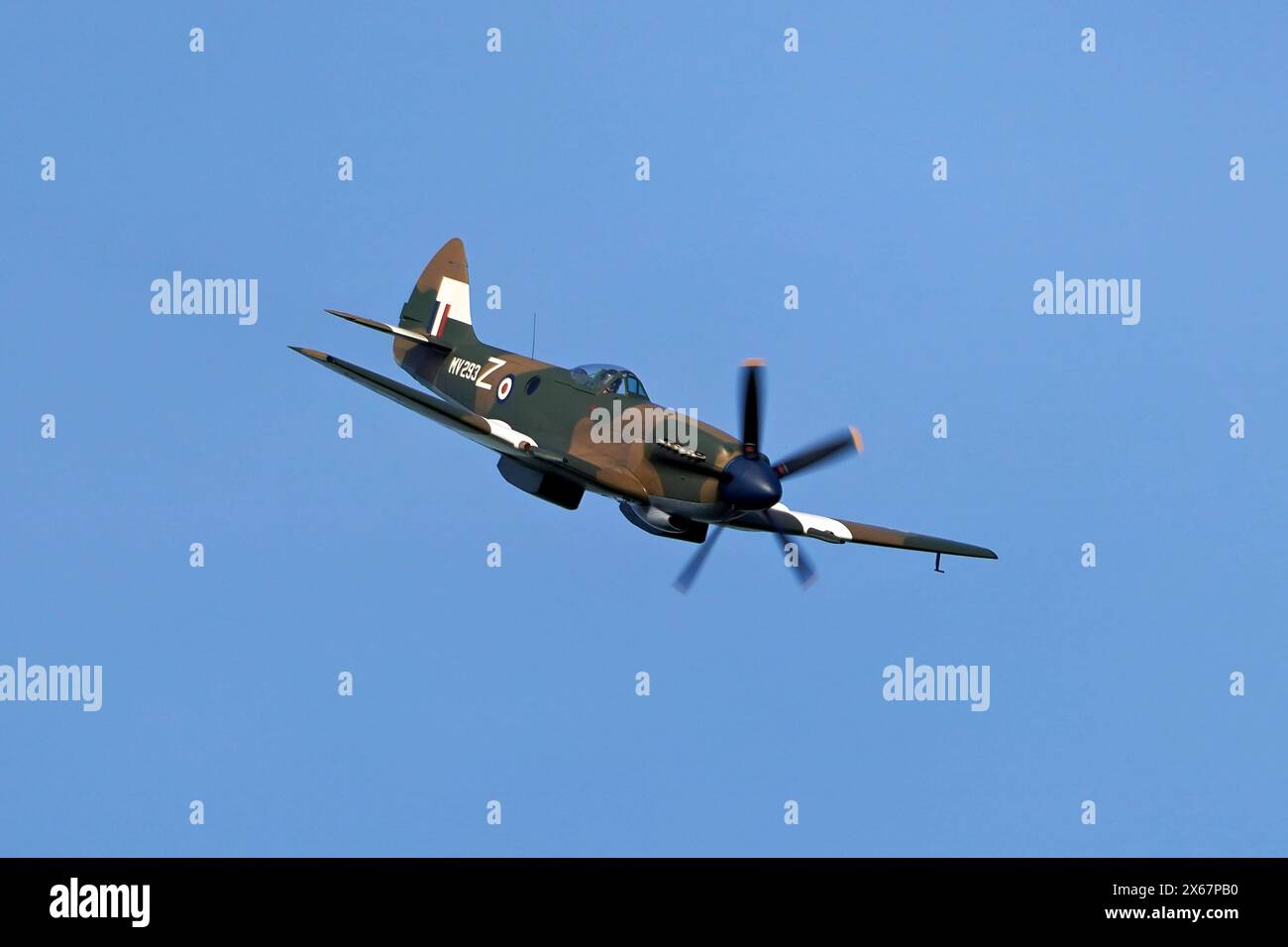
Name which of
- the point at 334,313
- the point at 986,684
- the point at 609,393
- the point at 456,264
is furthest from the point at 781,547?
the point at 456,264

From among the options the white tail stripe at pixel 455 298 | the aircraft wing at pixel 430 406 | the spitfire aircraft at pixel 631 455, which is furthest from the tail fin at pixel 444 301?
the aircraft wing at pixel 430 406

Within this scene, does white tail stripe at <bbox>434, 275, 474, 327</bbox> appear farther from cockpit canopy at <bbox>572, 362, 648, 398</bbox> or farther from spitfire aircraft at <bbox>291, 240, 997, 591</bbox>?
cockpit canopy at <bbox>572, 362, 648, 398</bbox>

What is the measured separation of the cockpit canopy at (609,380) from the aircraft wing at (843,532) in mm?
3574

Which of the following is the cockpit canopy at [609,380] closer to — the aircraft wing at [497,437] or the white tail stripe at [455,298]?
the aircraft wing at [497,437]

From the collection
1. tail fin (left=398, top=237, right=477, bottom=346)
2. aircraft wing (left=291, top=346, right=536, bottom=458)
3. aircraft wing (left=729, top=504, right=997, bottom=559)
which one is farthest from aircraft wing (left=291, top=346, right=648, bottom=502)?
tail fin (left=398, top=237, right=477, bottom=346)

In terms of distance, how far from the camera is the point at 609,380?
1601 inches

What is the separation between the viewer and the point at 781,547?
3866 cm

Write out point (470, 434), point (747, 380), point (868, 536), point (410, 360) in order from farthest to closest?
1. point (410, 360)
2. point (868, 536)
3. point (470, 434)
4. point (747, 380)

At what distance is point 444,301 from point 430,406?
427 inches

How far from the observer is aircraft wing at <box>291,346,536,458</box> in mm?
39406

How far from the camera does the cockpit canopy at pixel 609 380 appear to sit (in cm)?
4050

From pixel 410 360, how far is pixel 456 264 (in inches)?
138
